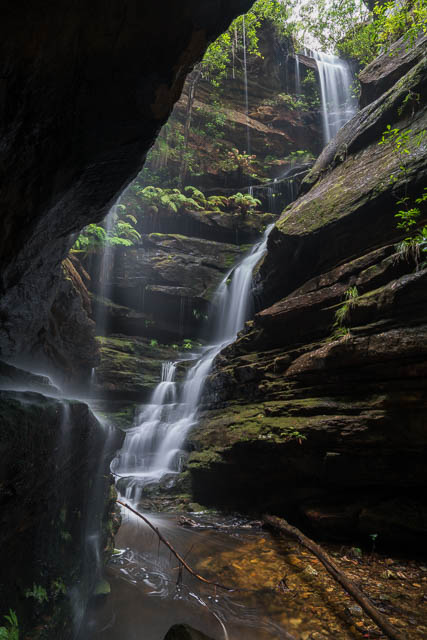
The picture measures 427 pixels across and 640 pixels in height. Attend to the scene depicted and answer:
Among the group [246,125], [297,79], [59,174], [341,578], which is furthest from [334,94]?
[341,578]

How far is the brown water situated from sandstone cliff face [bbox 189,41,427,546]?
115 centimetres

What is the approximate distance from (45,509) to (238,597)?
111 inches

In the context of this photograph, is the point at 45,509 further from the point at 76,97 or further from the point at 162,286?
the point at 162,286

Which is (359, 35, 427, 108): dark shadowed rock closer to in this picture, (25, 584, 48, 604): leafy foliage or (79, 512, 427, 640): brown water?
(79, 512, 427, 640): brown water

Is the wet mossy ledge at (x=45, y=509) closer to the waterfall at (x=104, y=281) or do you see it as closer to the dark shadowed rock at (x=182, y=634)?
the dark shadowed rock at (x=182, y=634)

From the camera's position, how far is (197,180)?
20.3 meters

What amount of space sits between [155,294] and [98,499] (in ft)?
38.5

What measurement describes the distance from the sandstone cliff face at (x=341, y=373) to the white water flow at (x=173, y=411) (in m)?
1.45

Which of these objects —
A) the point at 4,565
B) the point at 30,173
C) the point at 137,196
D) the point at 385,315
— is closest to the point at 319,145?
the point at 137,196

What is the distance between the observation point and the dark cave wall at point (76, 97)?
2.24 m

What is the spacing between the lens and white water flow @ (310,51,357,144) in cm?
2291

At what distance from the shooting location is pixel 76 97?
277 centimetres

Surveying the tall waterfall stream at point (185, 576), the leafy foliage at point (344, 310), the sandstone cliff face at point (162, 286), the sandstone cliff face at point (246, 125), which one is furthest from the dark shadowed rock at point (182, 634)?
the sandstone cliff face at point (246, 125)

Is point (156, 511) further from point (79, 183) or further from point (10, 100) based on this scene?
point (10, 100)
